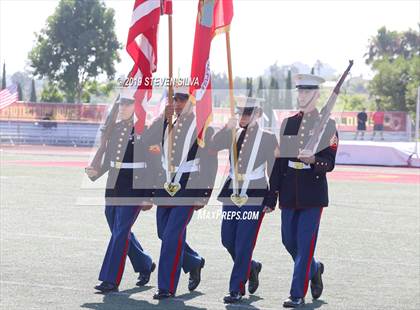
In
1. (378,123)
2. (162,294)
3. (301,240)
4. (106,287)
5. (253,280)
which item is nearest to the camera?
(301,240)

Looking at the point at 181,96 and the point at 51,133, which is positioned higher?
the point at 181,96

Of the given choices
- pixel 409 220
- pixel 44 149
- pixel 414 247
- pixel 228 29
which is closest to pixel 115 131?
pixel 228 29

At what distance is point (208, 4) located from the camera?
846 centimetres

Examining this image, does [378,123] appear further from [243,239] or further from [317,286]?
[243,239]

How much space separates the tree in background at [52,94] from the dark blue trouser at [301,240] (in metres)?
48.0

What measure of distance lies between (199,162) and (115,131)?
846mm

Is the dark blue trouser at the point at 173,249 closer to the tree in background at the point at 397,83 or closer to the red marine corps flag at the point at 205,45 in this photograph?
the red marine corps flag at the point at 205,45

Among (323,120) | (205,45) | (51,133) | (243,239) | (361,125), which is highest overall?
(205,45)

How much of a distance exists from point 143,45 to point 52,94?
4748cm

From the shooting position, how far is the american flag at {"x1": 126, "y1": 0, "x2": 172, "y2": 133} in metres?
8.74

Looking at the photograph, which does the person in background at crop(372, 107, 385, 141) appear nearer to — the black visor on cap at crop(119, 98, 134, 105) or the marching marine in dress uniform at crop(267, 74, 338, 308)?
the black visor on cap at crop(119, 98, 134, 105)

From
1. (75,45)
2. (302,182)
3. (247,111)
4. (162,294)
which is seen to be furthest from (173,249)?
(75,45)

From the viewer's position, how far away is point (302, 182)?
316 inches

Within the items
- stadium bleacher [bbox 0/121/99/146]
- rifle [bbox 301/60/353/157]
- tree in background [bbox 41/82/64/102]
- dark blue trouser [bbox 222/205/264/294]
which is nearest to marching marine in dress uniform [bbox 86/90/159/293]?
dark blue trouser [bbox 222/205/264/294]
